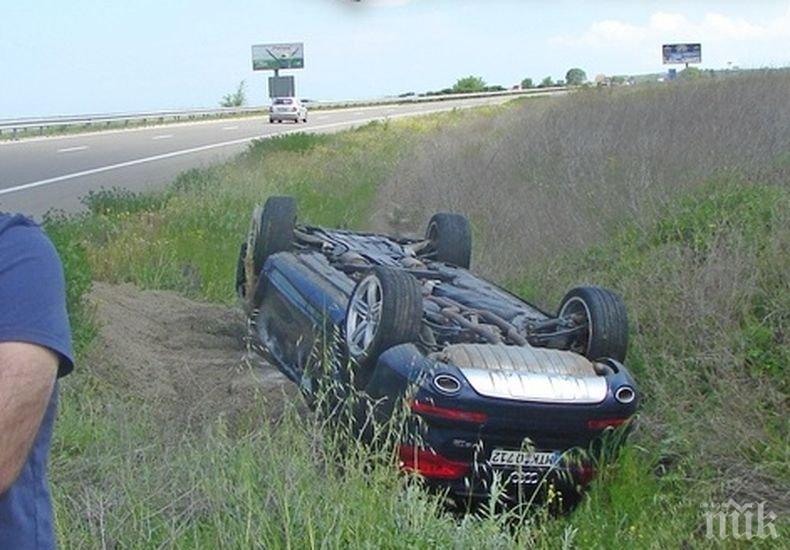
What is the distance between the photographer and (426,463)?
15.7 feet

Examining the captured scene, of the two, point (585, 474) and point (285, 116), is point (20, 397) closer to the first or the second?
point (585, 474)

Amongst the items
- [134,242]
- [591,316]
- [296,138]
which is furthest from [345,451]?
[296,138]

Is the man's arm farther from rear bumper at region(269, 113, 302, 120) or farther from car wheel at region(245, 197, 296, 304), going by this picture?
rear bumper at region(269, 113, 302, 120)

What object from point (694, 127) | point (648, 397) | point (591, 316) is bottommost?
point (648, 397)

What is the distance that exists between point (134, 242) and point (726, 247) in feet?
19.8

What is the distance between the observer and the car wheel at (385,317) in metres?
5.28

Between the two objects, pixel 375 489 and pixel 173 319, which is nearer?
pixel 375 489

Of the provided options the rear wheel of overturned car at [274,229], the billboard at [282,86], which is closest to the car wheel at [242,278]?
the rear wheel of overturned car at [274,229]

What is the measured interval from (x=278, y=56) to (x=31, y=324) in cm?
7359

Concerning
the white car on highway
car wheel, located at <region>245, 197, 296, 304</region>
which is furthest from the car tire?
the white car on highway

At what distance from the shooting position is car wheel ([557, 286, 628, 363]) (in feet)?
18.5

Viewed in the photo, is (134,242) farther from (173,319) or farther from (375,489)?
(375,489)

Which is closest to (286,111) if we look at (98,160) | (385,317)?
(98,160)

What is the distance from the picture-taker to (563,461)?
4949mm
